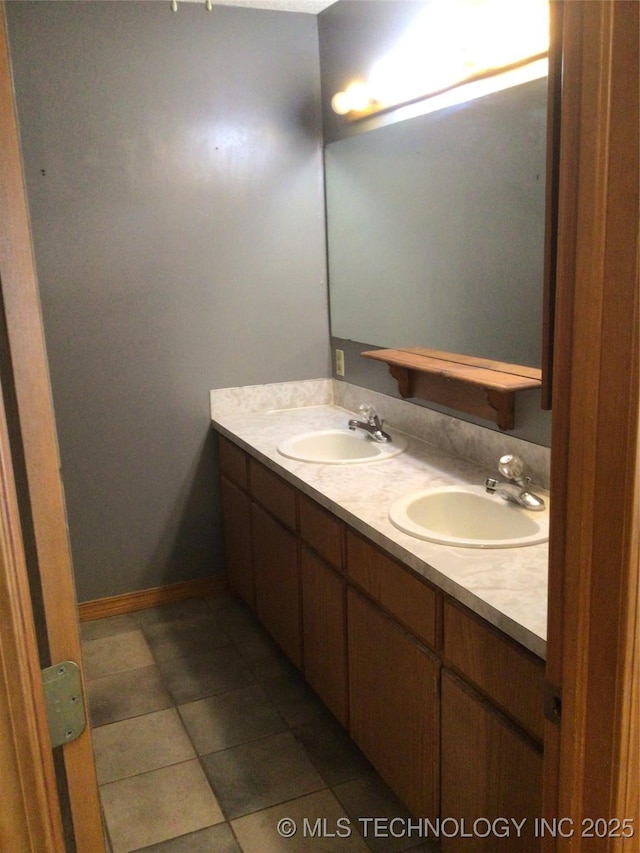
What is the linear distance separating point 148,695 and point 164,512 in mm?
826

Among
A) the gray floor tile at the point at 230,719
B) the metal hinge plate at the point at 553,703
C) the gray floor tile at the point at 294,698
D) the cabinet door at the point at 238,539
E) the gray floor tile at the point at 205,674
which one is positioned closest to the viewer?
the metal hinge plate at the point at 553,703

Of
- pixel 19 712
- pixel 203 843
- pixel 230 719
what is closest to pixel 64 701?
pixel 19 712

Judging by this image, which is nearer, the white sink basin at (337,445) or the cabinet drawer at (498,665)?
the cabinet drawer at (498,665)

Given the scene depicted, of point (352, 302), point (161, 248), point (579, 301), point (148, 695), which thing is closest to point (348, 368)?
point (352, 302)

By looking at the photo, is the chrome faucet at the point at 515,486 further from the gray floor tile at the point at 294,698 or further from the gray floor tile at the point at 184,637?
the gray floor tile at the point at 184,637

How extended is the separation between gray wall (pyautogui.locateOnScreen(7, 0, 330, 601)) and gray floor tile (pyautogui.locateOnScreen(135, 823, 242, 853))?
1.37 metres

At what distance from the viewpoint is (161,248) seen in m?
2.98

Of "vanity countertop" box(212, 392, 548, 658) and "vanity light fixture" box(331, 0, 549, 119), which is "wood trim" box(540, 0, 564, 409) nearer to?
"vanity countertop" box(212, 392, 548, 658)

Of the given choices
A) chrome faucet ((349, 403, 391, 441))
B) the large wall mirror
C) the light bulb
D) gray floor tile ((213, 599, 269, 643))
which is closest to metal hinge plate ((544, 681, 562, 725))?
the large wall mirror

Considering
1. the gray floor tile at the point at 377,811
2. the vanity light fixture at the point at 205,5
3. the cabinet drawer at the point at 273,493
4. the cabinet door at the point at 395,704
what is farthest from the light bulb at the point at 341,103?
the gray floor tile at the point at 377,811

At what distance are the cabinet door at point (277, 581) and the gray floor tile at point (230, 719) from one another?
0.63 feet

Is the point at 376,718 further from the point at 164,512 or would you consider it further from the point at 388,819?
the point at 164,512

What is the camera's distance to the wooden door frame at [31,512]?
0.74 metres

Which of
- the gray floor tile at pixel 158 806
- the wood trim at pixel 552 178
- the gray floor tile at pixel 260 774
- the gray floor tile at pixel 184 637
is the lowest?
the gray floor tile at pixel 158 806
